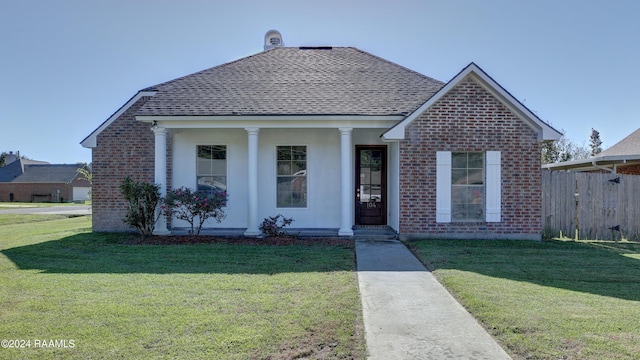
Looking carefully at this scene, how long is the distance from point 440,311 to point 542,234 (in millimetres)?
7170

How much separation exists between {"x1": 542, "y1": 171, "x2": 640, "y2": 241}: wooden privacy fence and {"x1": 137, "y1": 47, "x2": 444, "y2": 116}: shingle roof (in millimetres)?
4270

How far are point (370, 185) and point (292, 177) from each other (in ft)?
7.69

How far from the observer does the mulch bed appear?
29.8ft

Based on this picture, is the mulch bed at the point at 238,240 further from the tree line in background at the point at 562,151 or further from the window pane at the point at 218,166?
the tree line in background at the point at 562,151

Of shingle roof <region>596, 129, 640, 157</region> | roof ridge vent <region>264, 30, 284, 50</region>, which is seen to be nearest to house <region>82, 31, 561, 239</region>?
roof ridge vent <region>264, 30, 284, 50</region>

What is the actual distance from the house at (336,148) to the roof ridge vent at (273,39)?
3.11 metres

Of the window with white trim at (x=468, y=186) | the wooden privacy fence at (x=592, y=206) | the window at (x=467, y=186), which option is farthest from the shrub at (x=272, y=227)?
the wooden privacy fence at (x=592, y=206)

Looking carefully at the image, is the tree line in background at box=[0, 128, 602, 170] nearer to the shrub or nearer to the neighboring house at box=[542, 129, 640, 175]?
the neighboring house at box=[542, 129, 640, 175]

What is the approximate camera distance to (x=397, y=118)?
10.0 meters

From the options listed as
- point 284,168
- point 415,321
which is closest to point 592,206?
point 284,168

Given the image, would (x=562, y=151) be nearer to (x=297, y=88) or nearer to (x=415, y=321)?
(x=297, y=88)

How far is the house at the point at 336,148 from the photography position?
31.7 feet

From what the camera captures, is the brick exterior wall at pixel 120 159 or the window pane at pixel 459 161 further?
the brick exterior wall at pixel 120 159

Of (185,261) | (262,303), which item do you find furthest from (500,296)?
(185,261)
